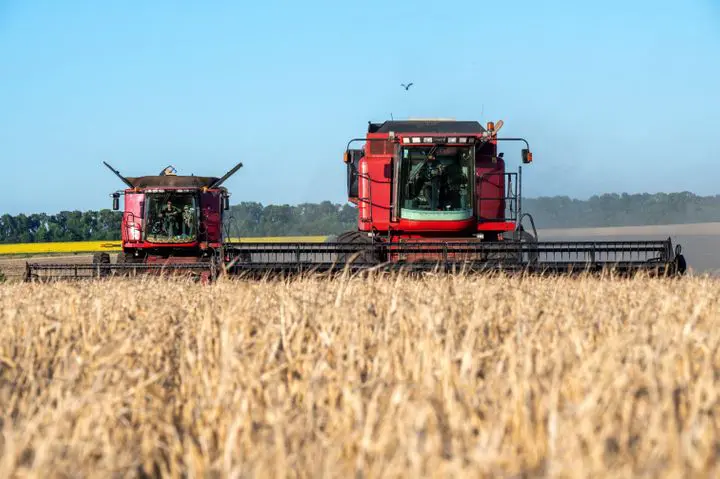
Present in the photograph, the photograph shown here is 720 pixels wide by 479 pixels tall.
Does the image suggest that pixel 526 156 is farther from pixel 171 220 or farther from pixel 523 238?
pixel 171 220

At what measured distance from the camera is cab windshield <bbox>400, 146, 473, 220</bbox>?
13461 millimetres

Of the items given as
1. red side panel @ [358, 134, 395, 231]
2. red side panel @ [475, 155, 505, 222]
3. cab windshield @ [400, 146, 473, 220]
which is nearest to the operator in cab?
red side panel @ [358, 134, 395, 231]

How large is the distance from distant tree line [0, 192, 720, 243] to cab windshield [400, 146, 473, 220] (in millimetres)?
41806

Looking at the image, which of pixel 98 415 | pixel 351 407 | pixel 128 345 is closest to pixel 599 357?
pixel 351 407

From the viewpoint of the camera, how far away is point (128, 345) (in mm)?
4488

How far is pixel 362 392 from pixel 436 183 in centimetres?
991

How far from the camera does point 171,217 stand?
1867 cm

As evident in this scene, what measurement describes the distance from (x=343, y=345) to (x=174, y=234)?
14.3m

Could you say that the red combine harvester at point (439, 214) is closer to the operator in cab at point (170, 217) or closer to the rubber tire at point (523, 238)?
the rubber tire at point (523, 238)

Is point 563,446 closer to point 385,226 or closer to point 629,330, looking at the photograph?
point 629,330

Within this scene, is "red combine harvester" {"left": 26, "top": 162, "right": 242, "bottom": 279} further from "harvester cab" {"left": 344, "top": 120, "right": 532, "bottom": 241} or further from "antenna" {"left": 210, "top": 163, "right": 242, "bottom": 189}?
"harvester cab" {"left": 344, "top": 120, "right": 532, "bottom": 241}

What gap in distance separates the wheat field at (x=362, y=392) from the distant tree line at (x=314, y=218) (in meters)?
50.0

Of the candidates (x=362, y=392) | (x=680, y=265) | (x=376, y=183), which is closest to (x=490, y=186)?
(x=376, y=183)

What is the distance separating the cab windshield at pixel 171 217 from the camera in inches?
726
